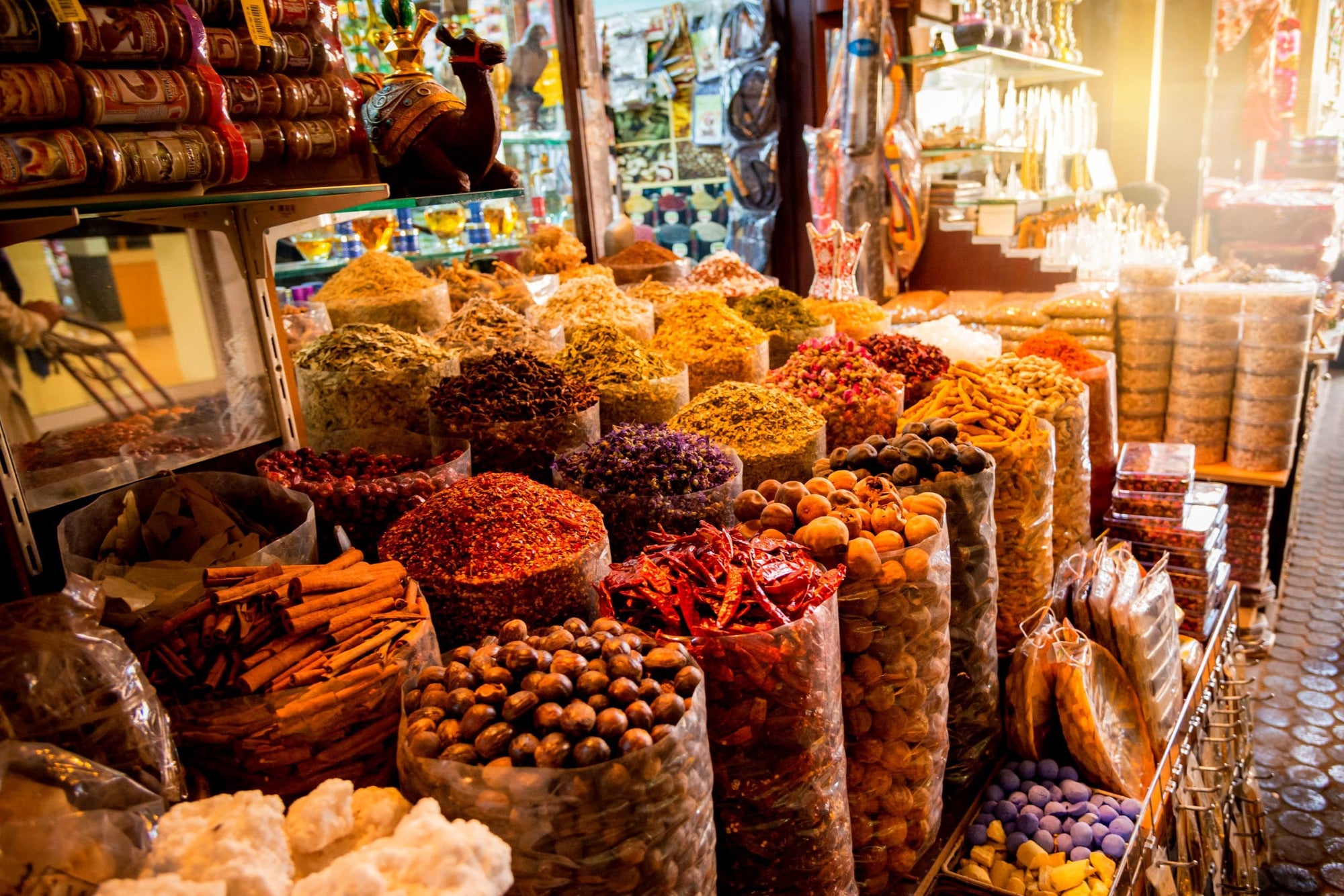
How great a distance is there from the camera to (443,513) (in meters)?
1.15

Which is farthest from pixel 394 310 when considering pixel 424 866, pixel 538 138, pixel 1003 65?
pixel 1003 65

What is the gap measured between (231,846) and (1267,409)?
3.36 metres

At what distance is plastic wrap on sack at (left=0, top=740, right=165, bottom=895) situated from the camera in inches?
25.2

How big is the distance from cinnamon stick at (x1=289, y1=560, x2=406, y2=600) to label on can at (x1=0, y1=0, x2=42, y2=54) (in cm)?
54

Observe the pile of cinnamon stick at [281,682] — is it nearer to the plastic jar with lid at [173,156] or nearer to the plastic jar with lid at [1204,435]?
the plastic jar with lid at [173,156]

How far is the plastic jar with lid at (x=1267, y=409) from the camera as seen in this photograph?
303 centimetres

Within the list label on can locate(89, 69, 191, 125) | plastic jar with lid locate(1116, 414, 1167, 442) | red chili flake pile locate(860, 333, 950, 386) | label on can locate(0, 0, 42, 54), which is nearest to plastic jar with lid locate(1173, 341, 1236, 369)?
plastic jar with lid locate(1116, 414, 1167, 442)

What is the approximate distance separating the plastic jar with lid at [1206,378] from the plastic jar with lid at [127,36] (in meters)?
3.21

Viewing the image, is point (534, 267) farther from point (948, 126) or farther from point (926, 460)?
point (948, 126)

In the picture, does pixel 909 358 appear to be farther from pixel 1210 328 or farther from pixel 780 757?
pixel 1210 328

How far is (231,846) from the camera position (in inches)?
26.5

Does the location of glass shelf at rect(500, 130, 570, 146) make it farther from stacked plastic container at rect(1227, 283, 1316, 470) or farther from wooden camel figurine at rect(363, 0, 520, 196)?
stacked plastic container at rect(1227, 283, 1316, 470)

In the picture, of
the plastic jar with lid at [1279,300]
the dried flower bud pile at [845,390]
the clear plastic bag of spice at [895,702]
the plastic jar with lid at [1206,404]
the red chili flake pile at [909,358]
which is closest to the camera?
the clear plastic bag of spice at [895,702]

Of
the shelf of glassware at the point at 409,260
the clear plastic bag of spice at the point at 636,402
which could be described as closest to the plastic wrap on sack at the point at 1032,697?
the clear plastic bag of spice at the point at 636,402
